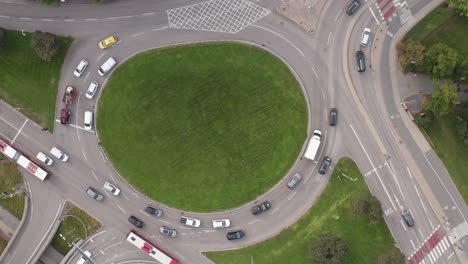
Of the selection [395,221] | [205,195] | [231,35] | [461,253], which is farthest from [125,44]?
[461,253]

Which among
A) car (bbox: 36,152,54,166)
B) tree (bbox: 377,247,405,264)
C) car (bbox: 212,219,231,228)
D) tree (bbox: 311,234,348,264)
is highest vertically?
car (bbox: 36,152,54,166)

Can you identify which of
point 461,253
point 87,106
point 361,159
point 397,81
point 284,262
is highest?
point 87,106

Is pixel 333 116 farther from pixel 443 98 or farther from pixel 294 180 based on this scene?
pixel 443 98

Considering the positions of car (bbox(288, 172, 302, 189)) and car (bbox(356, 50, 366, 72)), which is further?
car (bbox(356, 50, 366, 72))

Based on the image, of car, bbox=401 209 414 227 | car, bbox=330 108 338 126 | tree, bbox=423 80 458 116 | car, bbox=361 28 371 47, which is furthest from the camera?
car, bbox=361 28 371 47

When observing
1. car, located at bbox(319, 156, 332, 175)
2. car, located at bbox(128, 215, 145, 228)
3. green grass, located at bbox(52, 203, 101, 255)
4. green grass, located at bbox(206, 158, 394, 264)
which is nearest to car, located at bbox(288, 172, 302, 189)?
car, located at bbox(319, 156, 332, 175)

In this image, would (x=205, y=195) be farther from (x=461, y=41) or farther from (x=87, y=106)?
(x=461, y=41)

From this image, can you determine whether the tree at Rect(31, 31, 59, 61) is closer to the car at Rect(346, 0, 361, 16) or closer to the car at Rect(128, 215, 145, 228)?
the car at Rect(128, 215, 145, 228)
